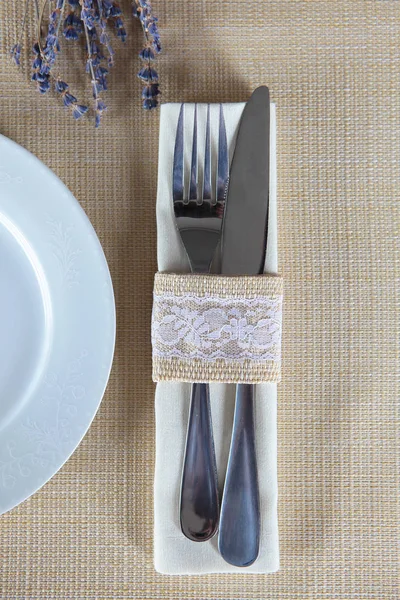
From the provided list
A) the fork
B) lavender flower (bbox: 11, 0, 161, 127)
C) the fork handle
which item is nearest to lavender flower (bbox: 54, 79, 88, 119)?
lavender flower (bbox: 11, 0, 161, 127)

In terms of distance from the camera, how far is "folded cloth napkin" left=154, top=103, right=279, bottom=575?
1.75 feet

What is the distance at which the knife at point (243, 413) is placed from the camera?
518 mm

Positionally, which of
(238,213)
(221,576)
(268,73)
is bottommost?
(221,576)

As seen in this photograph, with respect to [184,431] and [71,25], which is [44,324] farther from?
[71,25]

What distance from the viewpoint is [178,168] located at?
0.53 metres

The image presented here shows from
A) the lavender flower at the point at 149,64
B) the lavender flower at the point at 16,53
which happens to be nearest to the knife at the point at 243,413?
the lavender flower at the point at 149,64

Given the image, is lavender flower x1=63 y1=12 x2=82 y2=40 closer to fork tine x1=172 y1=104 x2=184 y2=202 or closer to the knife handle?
fork tine x1=172 y1=104 x2=184 y2=202

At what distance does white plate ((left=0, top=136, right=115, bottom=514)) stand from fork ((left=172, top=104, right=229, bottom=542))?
9 cm

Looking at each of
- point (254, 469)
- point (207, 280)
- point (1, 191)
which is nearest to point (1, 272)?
point (1, 191)

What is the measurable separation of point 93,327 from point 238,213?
168mm

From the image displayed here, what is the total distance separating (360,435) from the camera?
56cm

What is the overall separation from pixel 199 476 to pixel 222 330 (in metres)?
0.14

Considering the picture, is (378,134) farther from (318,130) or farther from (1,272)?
(1,272)

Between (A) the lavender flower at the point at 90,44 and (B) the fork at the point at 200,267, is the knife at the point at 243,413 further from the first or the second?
(A) the lavender flower at the point at 90,44
